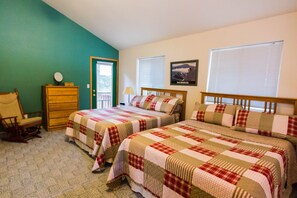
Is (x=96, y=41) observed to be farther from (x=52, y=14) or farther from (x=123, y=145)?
(x=123, y=145)

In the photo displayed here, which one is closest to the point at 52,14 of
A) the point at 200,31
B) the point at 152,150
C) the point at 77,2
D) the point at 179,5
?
the point at 77,2

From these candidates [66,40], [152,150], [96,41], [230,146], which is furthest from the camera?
[96,41]

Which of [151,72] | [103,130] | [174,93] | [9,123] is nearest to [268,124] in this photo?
[174,93]

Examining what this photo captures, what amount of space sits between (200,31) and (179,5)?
72 centimetres

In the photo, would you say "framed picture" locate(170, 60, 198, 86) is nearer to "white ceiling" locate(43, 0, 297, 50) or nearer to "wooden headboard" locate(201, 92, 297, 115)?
"wooden headboard" locate(201, 92, 297, 115)

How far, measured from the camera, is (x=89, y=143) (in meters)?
2.65

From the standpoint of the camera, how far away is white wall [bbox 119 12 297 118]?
229 centimetres

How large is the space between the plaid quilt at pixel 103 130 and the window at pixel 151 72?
1282 mm

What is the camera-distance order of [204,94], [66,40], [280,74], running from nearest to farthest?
[280,74]
[204,94]
[66,40]

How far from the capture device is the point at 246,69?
9.02 ft

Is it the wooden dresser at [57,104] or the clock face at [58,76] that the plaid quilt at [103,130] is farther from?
the clock face at [58,76]

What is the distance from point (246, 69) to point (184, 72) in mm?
1167

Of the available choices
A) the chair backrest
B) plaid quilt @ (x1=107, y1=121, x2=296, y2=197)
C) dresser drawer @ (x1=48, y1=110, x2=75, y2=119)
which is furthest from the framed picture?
the chair backrest

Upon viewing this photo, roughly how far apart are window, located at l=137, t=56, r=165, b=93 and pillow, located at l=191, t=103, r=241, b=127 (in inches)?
60.8
